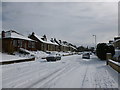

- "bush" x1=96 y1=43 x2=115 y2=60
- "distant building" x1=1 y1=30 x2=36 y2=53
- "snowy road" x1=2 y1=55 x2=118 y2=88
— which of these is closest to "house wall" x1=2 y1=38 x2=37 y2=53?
"distant building" x1=1 y1=30 x2=36 y2=53

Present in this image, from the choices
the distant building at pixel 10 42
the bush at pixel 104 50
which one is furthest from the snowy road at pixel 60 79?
the distant building at pixel 10 42

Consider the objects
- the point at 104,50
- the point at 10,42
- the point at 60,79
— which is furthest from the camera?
the point at 10,42

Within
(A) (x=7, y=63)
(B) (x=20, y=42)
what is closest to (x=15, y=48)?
(B) (x=20, y=42)

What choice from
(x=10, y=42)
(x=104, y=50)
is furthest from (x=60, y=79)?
(x=10, y=42)

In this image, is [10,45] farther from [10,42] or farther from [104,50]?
[104,50]

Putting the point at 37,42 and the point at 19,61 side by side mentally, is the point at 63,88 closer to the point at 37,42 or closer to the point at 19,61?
the point at 19,61

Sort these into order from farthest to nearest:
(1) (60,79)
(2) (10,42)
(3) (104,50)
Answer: (2) (10,42) < (3) (104,50) < (1) (60,79)

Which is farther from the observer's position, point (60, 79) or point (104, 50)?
point (104, 50)

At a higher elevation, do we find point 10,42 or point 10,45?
point 10,42

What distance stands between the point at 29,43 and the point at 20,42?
603 cm

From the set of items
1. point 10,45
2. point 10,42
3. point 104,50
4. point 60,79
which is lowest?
point 60,79

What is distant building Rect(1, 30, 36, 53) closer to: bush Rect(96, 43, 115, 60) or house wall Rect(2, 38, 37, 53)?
house wall Rect(2, 38, 37, 53)

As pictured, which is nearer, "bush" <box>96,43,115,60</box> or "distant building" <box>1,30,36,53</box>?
"bush" <box>96,43,115,60</box>

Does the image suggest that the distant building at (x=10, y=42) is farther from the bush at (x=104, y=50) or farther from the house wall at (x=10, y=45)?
the bush at (x=104, y=50)
